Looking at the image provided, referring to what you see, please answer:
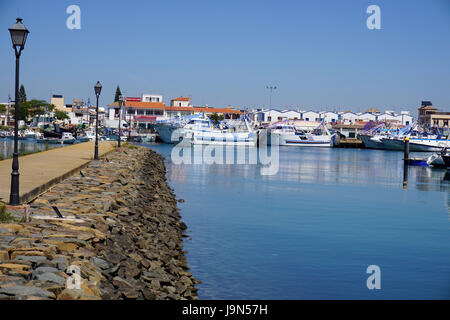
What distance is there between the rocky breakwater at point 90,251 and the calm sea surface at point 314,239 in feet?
2.99

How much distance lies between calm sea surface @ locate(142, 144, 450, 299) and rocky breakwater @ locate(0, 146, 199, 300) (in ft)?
2.99

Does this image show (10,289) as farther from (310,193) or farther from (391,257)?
(310,193)

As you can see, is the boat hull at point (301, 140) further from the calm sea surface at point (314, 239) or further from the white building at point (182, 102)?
the calm sea surface at point (314, 239)

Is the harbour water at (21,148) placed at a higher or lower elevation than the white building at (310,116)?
lower

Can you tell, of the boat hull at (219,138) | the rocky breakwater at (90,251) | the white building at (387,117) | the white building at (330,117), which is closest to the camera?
the rocky breakwater at (90,251)

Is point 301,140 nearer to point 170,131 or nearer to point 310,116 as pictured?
point 170,131

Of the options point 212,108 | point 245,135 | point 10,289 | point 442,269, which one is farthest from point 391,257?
point 212,108

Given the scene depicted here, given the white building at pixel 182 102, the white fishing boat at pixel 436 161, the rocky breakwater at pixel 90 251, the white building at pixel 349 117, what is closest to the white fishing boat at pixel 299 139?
the white building at pixel 182 102

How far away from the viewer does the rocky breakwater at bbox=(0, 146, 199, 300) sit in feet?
26.5

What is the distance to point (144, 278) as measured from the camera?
10.4m

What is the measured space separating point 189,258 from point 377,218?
1120 centimetres

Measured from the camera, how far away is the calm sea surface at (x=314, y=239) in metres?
12.8

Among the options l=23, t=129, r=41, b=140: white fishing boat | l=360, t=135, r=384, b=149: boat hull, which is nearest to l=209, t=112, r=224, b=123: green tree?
l=360, t=135, r=384, b=149: boat hull
